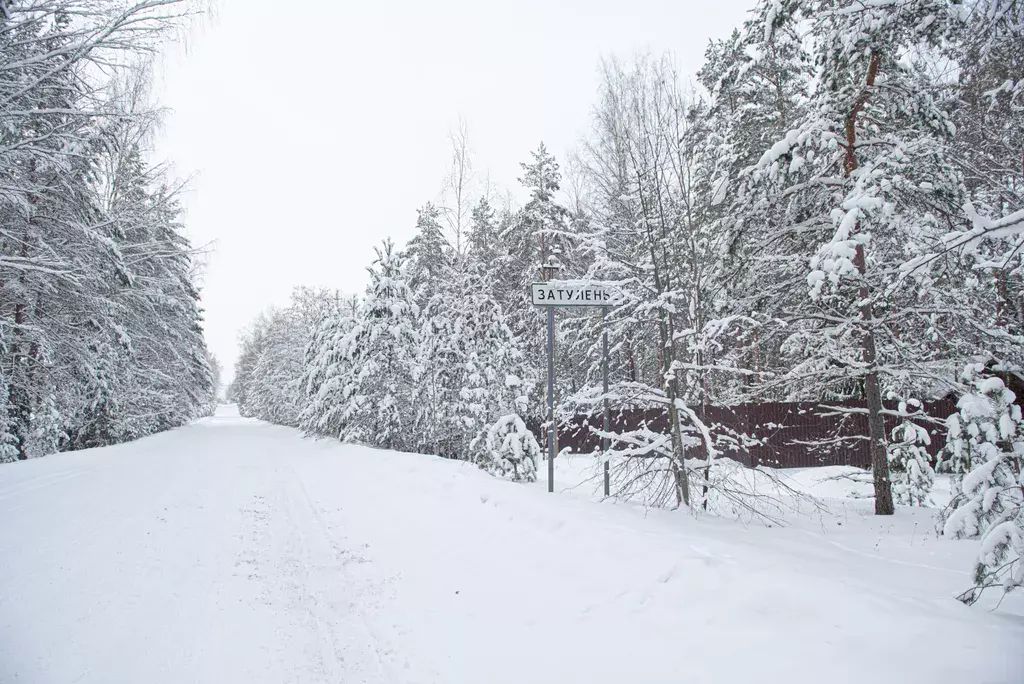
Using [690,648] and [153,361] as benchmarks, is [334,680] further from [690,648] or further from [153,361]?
[153,361]

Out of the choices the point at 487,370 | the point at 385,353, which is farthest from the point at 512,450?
the point at 385,353

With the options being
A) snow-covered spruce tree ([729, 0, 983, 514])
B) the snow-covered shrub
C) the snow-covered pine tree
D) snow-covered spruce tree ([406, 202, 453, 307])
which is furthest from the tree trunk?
snow-covered spruce tree ([406, 202, 453, 307])

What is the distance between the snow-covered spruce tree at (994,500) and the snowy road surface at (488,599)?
1.03ft

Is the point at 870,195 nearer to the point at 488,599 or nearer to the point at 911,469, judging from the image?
the point at 911,469

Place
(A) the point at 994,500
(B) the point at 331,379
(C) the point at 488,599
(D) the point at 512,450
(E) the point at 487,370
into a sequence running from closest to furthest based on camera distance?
(A) the point at 994,500 → (C) the point at 488,599 → (D) the point at 512,450 → (E) the point at 487,370 → (B) the point at 331,379

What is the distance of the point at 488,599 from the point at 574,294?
4.00 metres

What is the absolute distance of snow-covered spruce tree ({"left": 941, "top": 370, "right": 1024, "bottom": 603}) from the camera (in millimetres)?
2893

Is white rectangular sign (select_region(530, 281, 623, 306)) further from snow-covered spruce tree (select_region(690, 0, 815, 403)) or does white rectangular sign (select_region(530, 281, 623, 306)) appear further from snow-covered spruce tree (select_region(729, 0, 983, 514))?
snow-covered spruce tree (select_region(729, 0, 983, 514))

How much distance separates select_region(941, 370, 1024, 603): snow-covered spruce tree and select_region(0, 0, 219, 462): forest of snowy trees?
10172mm

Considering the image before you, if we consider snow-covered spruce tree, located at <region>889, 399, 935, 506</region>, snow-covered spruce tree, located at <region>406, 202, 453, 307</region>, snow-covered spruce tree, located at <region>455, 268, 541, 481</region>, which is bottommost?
snow-covered spruce tree, located at <region>889, 399, 935, 506</region>

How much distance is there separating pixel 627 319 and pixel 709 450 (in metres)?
1.88

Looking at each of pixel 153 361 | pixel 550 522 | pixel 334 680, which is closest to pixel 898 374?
pixel 550 522

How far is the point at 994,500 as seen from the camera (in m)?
3.27

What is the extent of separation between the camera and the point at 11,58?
7.20 m
